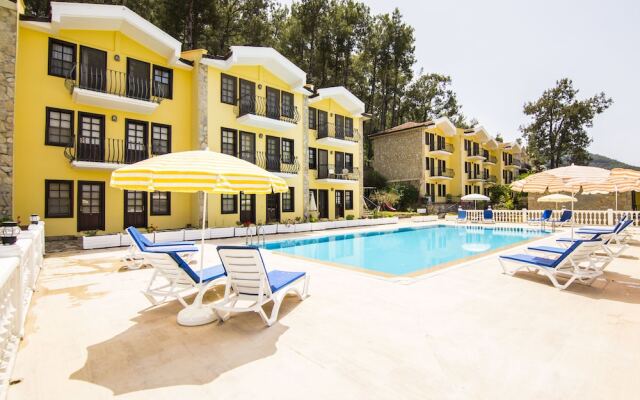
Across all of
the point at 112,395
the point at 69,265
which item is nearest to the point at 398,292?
the point at 112,395

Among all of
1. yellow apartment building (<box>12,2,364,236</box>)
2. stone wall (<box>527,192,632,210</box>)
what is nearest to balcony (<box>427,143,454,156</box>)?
stone wall (<box>527,192,632,210</box>)

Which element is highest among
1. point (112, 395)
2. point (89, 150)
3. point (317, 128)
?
→ point (317, 128)

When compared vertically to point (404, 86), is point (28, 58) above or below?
below

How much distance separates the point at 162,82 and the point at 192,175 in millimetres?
15165

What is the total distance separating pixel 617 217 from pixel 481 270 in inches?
687

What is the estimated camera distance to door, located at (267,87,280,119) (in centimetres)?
1973

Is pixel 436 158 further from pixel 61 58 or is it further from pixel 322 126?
pixel 61 58

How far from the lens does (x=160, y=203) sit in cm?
1590

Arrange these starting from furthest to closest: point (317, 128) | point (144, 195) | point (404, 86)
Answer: point (404, 86)
point (317, 128)
point (144, 195)

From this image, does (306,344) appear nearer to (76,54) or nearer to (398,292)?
(398,292)

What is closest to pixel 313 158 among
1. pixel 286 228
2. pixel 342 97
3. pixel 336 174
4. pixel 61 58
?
pixel 336 174

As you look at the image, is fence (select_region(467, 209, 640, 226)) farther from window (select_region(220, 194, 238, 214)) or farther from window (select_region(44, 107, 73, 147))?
window (select_region(44, 107, 73, 147))

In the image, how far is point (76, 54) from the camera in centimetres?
1370

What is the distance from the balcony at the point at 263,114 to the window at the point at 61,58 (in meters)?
7.46
